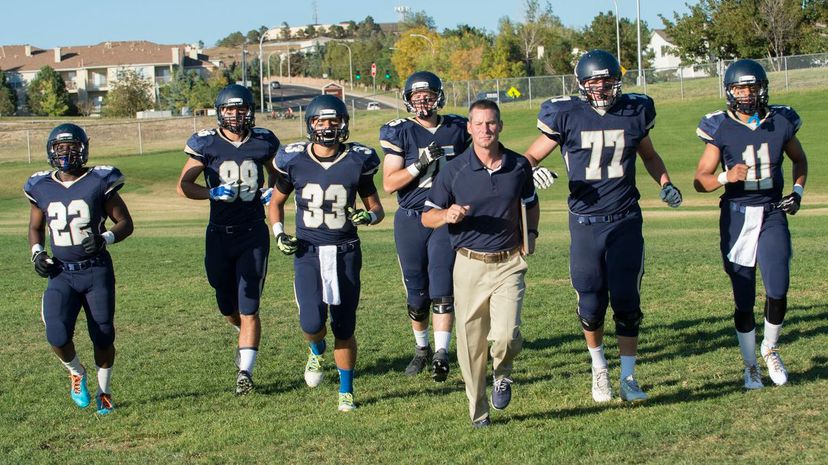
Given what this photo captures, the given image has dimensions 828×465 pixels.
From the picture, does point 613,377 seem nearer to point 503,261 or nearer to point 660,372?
point 660,372

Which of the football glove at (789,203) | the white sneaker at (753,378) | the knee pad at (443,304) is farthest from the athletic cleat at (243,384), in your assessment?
the football glove at (789,203)

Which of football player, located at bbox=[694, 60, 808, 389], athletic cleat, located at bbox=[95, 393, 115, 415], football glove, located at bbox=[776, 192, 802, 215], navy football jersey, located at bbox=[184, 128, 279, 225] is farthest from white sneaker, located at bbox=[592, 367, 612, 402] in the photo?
athletic cleat, located at bbox=[95, 393, 115, 415]

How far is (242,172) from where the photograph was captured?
8.38m

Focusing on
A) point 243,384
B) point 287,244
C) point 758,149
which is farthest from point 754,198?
point 243,384

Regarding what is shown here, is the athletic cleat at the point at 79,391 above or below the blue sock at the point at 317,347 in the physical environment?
below

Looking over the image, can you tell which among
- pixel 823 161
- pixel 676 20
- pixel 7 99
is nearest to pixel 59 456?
pixel 823 161

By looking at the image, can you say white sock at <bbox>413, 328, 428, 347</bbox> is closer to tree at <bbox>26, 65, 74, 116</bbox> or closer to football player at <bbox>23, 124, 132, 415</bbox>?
football player at <bbox>23, 124, 132, 415</bbox>

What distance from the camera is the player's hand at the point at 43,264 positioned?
7461mm

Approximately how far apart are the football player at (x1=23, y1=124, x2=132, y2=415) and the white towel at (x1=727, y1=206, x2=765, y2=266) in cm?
445

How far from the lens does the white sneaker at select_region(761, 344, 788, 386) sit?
293 inches

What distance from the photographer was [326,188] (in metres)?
7.59

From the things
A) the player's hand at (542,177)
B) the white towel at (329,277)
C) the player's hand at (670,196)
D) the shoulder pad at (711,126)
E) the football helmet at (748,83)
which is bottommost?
the white towel at (329,277)

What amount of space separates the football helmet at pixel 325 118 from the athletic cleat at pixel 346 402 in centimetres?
178

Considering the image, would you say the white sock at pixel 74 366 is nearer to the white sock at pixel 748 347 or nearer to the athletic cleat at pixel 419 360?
the athletic cleat at pixel 419 360
